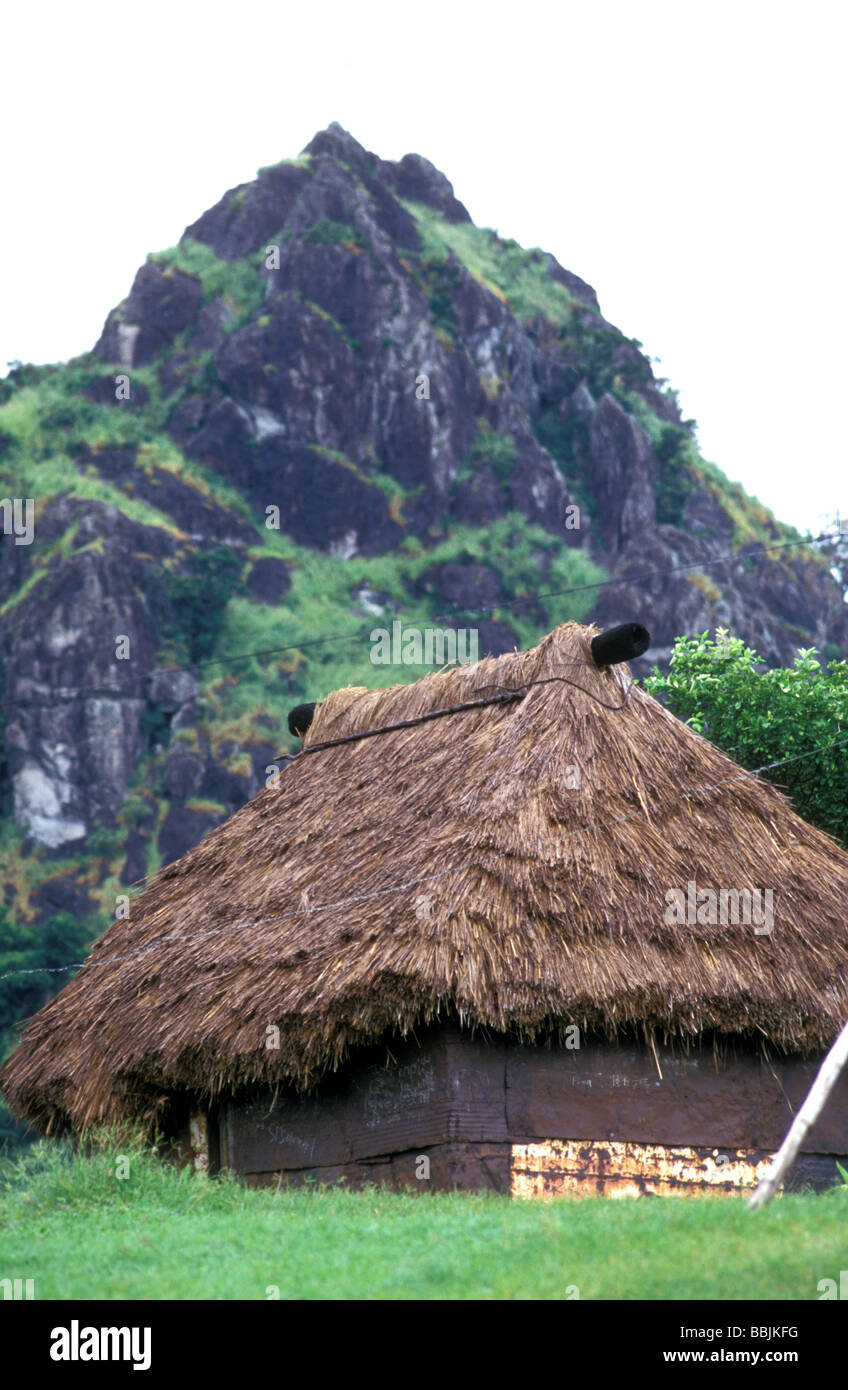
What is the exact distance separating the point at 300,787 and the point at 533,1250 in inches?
295

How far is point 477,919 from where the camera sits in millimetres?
9969

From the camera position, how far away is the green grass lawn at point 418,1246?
6523 millimetres

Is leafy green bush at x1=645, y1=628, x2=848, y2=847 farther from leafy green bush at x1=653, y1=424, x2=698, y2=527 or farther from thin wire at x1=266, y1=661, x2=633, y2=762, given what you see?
leafy green bush at x1=653, y1=424, x2=698, y2=527

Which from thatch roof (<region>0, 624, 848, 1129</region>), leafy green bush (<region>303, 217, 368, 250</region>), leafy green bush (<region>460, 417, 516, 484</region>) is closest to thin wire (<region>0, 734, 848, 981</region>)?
thatch roof (<region>0, 624, 848, 1129</region>)

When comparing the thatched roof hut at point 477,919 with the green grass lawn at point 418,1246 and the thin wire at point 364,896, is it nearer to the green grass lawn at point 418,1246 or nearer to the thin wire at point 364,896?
the thin wire at point 364,896

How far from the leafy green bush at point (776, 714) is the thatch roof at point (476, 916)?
5.58 meters

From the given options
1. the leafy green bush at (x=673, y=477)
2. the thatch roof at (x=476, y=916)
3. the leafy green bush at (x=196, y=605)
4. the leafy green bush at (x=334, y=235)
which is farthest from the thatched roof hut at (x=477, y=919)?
the leafy green bush at (x=334, y=235)

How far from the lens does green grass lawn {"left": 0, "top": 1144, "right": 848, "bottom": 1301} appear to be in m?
6.52

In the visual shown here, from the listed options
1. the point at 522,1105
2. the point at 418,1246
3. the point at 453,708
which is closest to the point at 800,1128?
the point at 418,1246

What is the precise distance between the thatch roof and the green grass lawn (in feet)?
4.10

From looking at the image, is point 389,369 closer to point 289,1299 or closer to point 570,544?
point 570,544

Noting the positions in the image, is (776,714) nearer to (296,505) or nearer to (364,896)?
(364,896)
